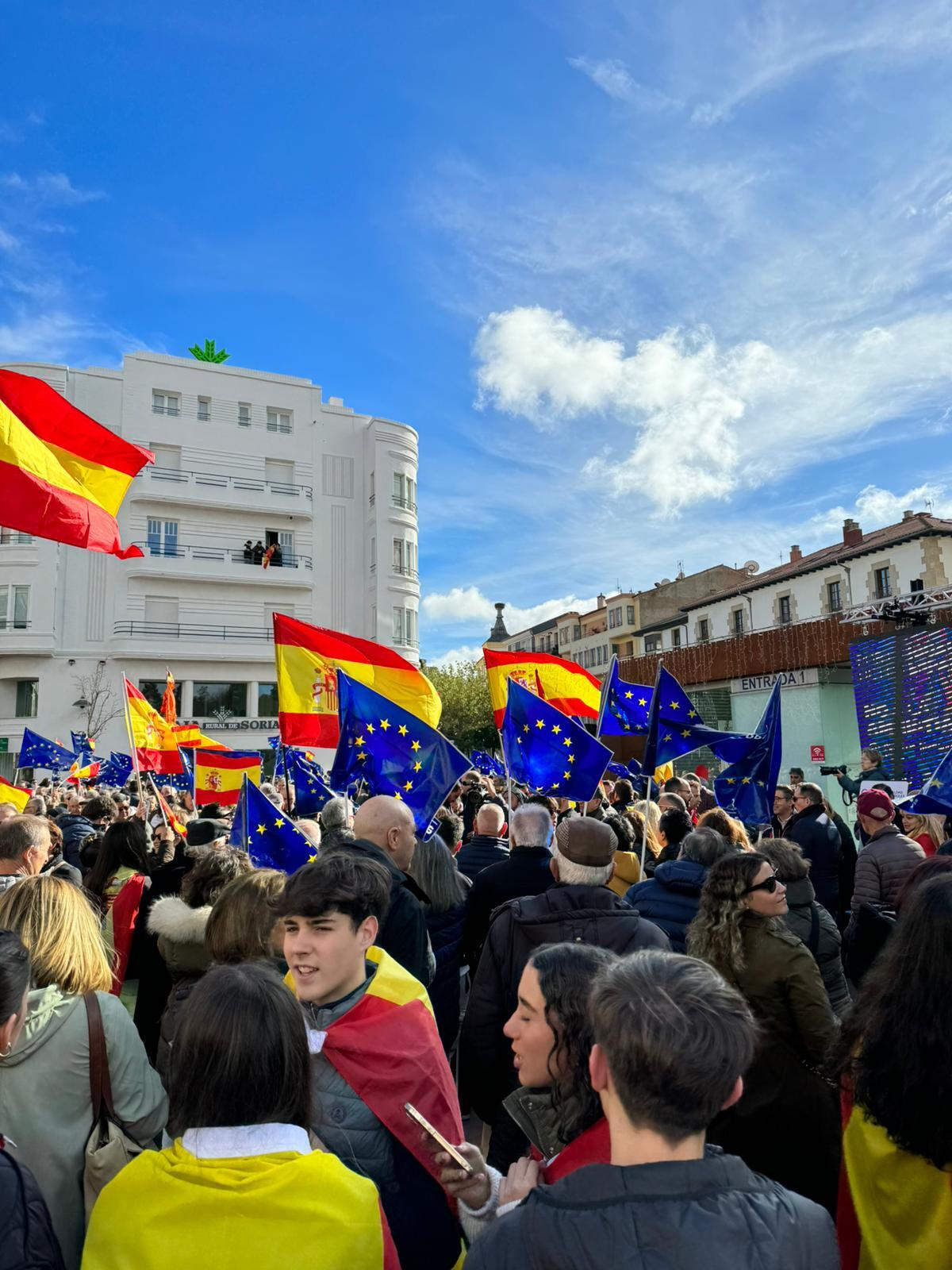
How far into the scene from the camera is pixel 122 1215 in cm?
175

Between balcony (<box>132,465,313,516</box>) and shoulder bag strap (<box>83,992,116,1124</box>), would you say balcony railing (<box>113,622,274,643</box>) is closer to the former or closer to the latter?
balcony (<box>132,465,313,516</box>)

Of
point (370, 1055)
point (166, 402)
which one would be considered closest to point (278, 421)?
point (166, 402)

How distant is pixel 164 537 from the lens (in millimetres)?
38656

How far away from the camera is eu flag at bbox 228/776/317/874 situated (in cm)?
632

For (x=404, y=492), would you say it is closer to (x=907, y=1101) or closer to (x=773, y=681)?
(x=773, y=681)

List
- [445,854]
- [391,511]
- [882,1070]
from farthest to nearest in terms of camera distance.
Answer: [391,511], [445,854], [882,1070]

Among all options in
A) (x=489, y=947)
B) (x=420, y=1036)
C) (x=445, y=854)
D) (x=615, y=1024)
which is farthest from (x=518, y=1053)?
(x=445, y=854)

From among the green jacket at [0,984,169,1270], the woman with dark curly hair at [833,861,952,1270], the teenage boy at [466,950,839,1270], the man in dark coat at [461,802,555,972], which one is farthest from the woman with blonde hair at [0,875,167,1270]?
the man in dark coat at [461,802,555,972]

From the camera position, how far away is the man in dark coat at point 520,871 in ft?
16.9

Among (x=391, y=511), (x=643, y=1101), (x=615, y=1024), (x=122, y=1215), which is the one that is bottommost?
(x=122, y=1215)

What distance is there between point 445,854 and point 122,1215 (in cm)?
349

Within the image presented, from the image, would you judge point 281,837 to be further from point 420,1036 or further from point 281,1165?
point 281,1165

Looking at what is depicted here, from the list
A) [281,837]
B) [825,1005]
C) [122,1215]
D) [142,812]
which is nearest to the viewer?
[122,1215]

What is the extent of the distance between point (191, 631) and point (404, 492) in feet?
39.6
